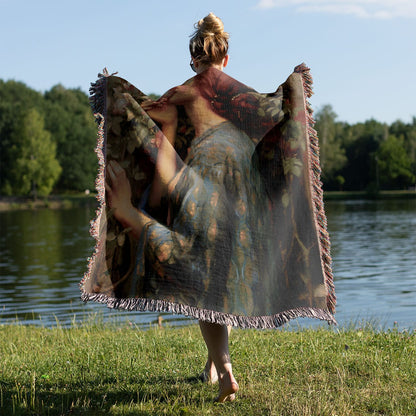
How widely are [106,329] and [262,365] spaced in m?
3.90

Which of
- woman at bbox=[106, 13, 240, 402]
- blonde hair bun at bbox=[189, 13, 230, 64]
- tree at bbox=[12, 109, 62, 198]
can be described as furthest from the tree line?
blonde hair bun at bbox=[189, 13, 230, 64]

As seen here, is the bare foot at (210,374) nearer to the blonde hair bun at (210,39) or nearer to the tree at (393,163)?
the blonde hair bun at (210,39)

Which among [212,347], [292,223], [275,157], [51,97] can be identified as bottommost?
[212,347]

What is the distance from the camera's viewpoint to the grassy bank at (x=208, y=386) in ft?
12.3

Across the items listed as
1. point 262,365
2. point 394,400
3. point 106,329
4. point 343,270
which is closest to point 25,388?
point 262,365

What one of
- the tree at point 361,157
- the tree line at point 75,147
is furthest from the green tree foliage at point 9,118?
the tree at point 361,157

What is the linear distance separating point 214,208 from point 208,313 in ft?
1.95

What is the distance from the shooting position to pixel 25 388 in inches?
166

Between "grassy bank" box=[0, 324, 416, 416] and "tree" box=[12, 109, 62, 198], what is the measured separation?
5783cm

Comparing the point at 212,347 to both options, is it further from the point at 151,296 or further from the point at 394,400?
the point at 394,400

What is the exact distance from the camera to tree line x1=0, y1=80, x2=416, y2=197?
2470 inches

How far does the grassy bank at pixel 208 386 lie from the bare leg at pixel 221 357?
9 cm

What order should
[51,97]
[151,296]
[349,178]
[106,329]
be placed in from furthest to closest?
[349,178]
[51,97]
[106,329]
[151,296]

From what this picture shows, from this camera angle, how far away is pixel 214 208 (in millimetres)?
3775
